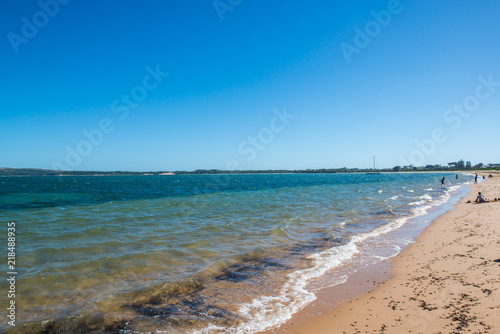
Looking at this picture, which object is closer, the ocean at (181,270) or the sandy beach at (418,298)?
the sandy beach at (418,298)

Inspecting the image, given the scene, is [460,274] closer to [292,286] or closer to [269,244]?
[292,286]

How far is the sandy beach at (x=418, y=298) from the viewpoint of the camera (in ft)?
16.5

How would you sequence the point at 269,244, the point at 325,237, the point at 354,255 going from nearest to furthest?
the point at 354,255
the point at 269,244
the point at 325,237

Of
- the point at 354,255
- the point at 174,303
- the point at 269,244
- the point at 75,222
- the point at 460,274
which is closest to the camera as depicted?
the point at 174,303

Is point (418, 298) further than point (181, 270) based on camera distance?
No

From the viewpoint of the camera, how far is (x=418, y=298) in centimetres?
616

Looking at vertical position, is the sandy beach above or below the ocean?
above

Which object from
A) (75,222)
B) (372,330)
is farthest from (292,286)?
(75,222)

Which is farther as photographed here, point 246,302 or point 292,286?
point 292,286

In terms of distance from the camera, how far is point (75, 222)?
17.7m

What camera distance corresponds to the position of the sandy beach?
16.5 ft

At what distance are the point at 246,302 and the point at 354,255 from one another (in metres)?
5.46

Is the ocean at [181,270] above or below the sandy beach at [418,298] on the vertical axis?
below

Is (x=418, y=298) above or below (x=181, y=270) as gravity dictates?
above
